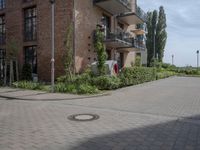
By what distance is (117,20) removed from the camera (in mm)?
28188

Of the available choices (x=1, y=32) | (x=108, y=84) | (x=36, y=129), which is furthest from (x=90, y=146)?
(x=1, y=32)

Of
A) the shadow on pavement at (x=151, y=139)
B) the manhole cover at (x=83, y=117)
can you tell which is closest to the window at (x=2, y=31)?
the manhole cover at (x=83, y=117)

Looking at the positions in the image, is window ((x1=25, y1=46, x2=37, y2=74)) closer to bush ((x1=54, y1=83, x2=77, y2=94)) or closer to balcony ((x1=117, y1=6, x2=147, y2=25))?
bush ((x1=54, y1=83, x2=77, y2=94))

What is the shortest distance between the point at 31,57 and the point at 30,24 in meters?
2.96

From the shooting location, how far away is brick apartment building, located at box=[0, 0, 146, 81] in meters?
20.3

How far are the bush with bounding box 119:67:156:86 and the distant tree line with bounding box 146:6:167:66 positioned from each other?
2851 cm

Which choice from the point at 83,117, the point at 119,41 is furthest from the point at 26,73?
the point at 83,117

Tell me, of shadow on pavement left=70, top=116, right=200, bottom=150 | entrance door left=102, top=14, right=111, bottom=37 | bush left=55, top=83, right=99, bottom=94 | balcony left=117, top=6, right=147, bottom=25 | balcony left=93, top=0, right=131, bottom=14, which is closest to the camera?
shadow on pavement left=70, top=116, right=200, bottom=150

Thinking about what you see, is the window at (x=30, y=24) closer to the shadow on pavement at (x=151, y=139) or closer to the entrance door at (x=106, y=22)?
the entrance door at (x=106, y=22)

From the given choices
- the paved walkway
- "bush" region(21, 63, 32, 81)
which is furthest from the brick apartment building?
the paved walkway

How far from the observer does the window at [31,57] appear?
2214cm

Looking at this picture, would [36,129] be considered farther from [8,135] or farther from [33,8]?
[33,8]

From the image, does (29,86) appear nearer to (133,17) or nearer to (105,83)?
(105,83)

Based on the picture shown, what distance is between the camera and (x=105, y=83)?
16.1 meters
